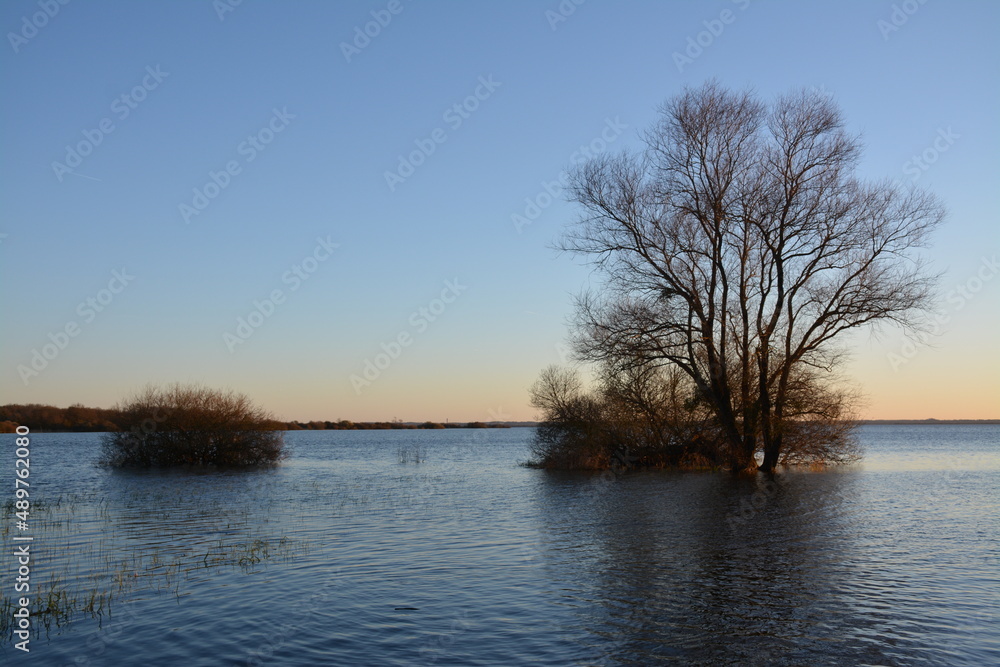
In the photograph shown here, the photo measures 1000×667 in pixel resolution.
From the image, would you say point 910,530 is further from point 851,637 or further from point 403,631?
point 403,631

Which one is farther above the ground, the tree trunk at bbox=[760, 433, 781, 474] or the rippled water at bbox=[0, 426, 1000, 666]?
the tree trunk at bbox=[760, 433, 781, 474]

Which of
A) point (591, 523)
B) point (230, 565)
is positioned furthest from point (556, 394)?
point (230, 565)

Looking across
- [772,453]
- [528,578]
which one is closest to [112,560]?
[528,578]

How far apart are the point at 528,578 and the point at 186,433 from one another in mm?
33961

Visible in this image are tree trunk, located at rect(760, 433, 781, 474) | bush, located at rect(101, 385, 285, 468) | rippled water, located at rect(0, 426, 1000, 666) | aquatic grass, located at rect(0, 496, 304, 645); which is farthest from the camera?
bush, located at rect(101, 385, 285, 468)

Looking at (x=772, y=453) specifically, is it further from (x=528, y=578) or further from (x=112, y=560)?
(x=112, y=560)

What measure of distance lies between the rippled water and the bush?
688 inches

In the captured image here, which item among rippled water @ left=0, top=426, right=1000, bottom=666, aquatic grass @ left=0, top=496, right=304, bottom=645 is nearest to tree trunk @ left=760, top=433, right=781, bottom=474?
rippled water @ left=0, top=426, right=1000, bottom=666

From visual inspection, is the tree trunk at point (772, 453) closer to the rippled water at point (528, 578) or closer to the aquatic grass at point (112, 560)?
the rippled water at point (528, 578)

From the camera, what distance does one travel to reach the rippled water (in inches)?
321

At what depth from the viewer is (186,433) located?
40031 millimetres

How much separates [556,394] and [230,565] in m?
25.7

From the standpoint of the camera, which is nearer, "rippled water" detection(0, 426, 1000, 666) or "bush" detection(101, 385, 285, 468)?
"rippled water" detection(0, 426, 1000, 666)

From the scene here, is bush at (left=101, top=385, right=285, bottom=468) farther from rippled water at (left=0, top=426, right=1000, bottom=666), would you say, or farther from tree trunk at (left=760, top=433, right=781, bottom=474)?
tree trunk at (left=760, top=433, right=781, bottom=474)
